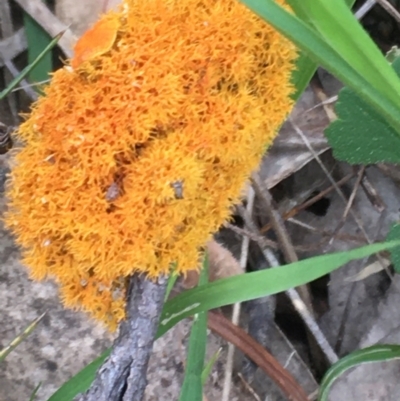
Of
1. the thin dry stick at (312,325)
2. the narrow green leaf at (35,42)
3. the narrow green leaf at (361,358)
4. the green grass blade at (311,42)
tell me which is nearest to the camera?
the green grass blade at (311,42)

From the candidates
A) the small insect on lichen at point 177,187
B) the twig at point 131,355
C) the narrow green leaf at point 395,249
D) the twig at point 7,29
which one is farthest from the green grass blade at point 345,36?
the twig at point 7,29

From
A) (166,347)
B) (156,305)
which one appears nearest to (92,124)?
(156,305)

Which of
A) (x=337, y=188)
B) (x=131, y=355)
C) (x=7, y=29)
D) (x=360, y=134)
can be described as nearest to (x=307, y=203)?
(x=337, y=188)

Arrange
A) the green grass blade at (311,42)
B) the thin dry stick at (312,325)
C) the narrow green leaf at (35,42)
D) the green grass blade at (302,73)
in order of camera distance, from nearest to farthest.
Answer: the green grass blade at (311,42), the green grass blade at (302,73), the thin dry stick at (312,325), the narrow green leaf at (35,42)

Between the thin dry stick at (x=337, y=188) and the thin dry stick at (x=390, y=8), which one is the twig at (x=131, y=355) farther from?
the thin dry stick at (x=390, y=8)

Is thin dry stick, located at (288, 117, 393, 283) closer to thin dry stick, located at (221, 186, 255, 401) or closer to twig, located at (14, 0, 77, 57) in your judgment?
thin dry stick, located at (221, 186, 255, 401)

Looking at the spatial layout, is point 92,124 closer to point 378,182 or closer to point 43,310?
point 43,310
